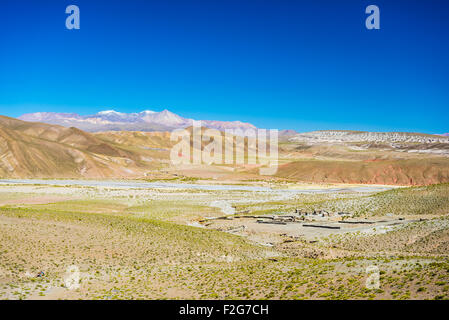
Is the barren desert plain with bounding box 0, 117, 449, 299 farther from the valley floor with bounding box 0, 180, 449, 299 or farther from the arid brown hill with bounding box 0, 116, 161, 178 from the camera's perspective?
the arid brown hill with bounding box 0, 116, 161, 178

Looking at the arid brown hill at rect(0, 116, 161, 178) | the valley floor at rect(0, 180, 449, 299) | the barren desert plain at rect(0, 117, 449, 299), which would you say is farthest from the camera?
the arid brown hill at rect(0, 116, 161, 178)

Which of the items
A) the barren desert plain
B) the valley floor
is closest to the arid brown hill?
the barren desert plain

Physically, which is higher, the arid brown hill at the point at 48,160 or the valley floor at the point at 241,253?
the arid brown hill at the point at 48,160

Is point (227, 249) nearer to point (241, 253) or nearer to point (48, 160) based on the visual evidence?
point (241, 253)

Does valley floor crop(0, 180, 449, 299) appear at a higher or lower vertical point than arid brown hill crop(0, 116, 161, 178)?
lower

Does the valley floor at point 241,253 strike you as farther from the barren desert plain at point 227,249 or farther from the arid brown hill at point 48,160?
the arid brown hill at point 48,160

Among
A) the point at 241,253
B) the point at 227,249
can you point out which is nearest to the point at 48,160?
the point at 227,249

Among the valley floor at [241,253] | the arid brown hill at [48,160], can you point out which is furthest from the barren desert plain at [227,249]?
the arid brown hill at [48,160]

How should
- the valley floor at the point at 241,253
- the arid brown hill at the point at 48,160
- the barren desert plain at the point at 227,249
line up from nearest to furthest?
1. the valley floor at the point at 241,253
2. the barren desert plain at the point at 227,249
3. the arid brown hill at the point at 48,160
